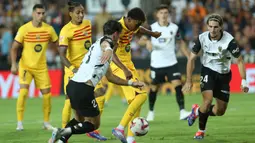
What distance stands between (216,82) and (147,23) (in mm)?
12852

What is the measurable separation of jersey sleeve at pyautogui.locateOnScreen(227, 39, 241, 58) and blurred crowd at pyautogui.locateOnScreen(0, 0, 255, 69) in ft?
41.8

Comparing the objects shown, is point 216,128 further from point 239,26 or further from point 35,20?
point 239,26

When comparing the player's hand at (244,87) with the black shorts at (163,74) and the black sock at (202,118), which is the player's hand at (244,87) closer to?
the black sock at (202,118)

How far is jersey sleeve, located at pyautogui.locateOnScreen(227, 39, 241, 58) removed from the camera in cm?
1252

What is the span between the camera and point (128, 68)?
1312 centimetres

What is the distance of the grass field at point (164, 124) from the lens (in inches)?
520

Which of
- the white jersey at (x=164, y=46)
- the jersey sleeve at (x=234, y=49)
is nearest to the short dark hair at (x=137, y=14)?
the jersey sleeve at (x=234, y=49)

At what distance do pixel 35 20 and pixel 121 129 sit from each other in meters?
4.29

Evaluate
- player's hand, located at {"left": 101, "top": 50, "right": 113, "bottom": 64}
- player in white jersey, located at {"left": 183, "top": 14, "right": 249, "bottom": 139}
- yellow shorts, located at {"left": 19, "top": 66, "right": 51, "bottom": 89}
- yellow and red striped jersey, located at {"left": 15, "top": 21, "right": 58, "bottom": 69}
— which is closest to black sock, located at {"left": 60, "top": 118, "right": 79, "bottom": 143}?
player's hand, located at {"left": 101, "top": 50, "right": 113, "bottom": 64}

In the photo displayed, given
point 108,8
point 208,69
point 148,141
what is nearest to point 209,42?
point 208,69

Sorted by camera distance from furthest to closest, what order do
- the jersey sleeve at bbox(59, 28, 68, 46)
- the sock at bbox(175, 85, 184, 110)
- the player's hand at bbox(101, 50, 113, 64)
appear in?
the sock at bbox(175, 85, 184, 110)
the jersey sleeve at bbox(59, 28, 68, 46)
the player's hand at bbox(101, 50, 113, 64)

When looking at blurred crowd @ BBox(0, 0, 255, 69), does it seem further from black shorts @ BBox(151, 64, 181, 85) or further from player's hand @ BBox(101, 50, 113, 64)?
player's hand @ BBox(101, 50, 113, 64)

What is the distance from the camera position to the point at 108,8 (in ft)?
98.9

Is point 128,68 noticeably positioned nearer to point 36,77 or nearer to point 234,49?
point 234,49
